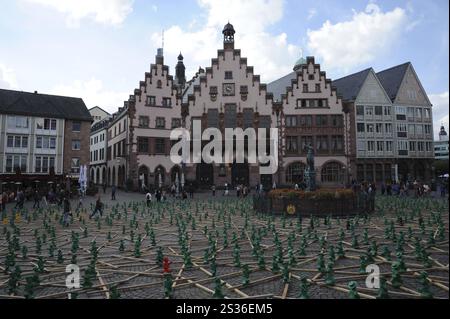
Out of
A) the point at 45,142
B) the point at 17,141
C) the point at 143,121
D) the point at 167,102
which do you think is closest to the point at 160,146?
the point at 143,121

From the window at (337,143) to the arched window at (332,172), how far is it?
2.25 meters

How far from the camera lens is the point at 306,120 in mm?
47844

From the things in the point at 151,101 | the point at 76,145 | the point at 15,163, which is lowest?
the point at 15,163

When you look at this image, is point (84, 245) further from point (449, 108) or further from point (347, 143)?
point (347, 143)

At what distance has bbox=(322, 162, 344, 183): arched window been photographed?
4762 centimetres

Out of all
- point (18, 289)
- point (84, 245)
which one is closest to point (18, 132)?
point (84, 245)

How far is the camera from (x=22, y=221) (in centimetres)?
1861

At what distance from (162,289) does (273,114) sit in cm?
4275

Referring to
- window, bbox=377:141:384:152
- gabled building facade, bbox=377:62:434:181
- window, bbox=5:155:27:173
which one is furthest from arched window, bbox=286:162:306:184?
window, bbox=5:155:27:173

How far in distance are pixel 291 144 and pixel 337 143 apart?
7106 mm

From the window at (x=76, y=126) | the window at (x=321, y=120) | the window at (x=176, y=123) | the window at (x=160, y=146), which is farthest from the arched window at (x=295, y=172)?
the window at (x=76, y=126)

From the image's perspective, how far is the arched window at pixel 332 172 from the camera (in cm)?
4762

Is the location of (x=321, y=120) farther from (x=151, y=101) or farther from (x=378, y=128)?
(x=151, y=101)

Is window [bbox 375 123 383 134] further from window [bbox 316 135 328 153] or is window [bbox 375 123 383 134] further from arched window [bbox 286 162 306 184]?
arched window [bbox 286 162 306 184]
